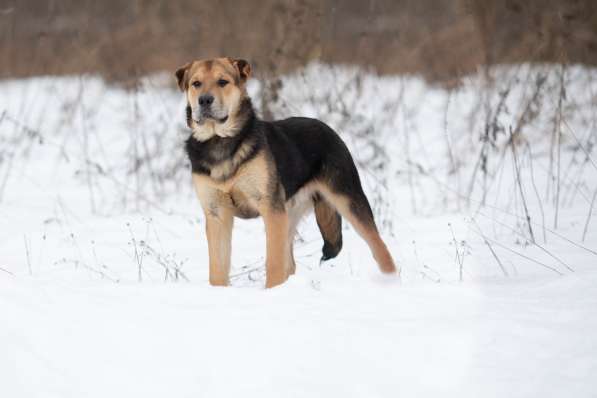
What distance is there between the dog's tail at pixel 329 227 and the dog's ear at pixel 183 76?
1.28m

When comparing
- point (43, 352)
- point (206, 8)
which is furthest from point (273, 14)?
point (43, 352)

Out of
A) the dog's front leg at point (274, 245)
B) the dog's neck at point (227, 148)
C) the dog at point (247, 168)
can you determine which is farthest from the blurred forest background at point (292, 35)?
the dog's front leg at point (274, 245)

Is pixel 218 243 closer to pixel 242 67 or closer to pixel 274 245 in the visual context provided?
pixel 274 245

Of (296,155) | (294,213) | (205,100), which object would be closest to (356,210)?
(294,213)

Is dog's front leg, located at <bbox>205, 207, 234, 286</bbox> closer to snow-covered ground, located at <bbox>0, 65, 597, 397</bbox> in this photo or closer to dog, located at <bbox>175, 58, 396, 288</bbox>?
dog, located at <bbox>175, 58, 396, 288</bbox>

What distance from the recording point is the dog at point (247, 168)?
474cm

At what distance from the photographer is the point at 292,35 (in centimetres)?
1120

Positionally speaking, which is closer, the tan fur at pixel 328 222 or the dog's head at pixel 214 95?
the dog's head at pixel 214 95

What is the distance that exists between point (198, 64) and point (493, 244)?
2.69m

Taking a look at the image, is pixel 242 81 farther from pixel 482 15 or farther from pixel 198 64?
pixel 482 15

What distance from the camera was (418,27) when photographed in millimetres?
15859

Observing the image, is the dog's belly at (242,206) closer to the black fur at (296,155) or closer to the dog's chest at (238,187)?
the dog's chest at (238,187)

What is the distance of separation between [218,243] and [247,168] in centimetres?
56

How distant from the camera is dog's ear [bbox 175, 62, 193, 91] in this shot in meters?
4.95
